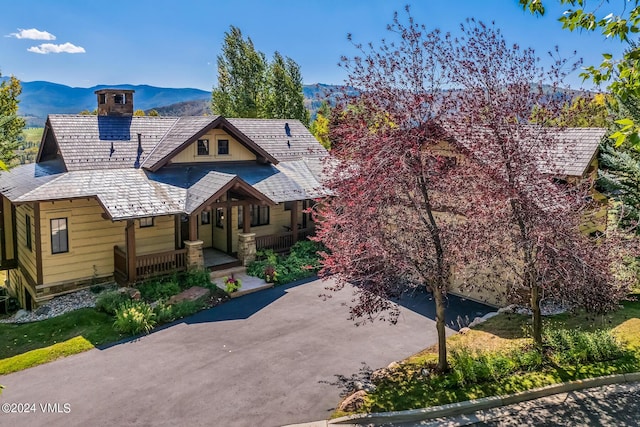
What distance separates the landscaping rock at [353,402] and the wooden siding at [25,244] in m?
12.1

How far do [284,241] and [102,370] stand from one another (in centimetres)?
1074

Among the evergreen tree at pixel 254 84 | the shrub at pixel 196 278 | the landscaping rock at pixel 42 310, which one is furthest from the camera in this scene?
the evergreen tree at pixel 254 84

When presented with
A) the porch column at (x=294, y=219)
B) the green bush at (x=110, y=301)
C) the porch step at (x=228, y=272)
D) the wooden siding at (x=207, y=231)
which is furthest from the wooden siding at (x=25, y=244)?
the porch column at (x=294, y=219)

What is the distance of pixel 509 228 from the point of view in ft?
28.9

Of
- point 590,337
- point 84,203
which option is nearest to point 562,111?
point 590,337

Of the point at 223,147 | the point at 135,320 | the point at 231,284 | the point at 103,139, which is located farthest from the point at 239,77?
the point at 135,320

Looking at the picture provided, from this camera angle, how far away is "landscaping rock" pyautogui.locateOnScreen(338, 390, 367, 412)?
826cm

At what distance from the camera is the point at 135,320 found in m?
12.5

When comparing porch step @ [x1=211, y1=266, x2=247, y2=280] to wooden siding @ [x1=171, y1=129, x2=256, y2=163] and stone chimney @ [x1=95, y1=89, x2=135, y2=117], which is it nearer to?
wooden siding @ [x1=171, y1=129, x2=256, y2=163]

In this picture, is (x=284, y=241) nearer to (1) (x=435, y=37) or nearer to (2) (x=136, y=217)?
(2) (x=136, y=217)

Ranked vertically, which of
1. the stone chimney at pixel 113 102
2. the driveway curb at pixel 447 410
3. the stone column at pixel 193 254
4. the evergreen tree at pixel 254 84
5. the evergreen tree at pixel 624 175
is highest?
the evergreen tree at pixel 254 84

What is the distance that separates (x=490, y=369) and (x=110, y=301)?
11.3 metres

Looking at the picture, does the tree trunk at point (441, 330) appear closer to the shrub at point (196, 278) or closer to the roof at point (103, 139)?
the shrub at point (196, 278)

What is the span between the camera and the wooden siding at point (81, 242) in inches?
600
